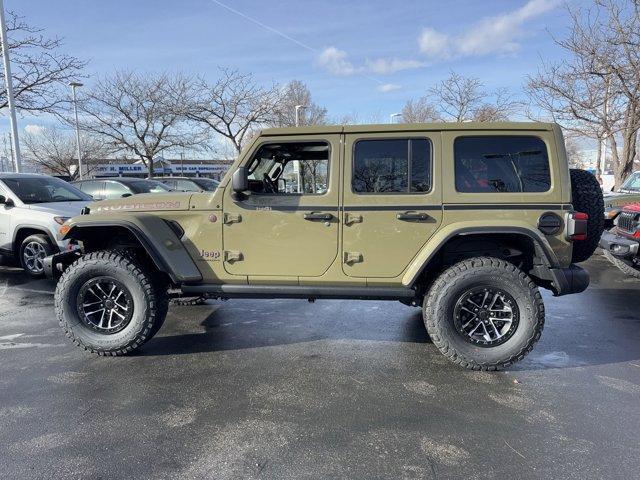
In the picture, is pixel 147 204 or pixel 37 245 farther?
pixel 37 245

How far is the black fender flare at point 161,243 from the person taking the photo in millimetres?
3926

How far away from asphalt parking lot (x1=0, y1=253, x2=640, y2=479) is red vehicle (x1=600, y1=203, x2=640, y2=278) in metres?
1.74

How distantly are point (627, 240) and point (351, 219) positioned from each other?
4917mm

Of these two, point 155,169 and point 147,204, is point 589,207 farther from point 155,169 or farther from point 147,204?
point 155,169

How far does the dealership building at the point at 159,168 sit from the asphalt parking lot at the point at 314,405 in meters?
32.9

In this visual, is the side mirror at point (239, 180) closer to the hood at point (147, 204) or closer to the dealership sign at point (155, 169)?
the hood at point (147, 204)

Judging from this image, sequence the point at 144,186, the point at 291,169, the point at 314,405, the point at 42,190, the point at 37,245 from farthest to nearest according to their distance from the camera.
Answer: the point at 144,186 → the point at 42,190 → the point at 37,245 → the point at 291,169 → the point at 314,405

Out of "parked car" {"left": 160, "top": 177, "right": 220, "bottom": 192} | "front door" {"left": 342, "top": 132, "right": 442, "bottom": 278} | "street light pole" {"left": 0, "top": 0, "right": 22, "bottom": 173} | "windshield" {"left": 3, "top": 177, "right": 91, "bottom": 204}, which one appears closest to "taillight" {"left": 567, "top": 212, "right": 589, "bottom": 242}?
"front door" {"left": 342, "top": 132, "right": 442, "bottom": 278}

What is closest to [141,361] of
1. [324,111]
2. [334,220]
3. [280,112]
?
[334,220]

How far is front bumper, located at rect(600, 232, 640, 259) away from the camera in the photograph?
20.8 feet

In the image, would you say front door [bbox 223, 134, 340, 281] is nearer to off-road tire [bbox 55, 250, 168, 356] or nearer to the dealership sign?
off-road tire [bbox 55, 250, 168, 356]

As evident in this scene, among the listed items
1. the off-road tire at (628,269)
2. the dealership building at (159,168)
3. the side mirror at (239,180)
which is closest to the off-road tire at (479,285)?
the side mirror at (239,180)

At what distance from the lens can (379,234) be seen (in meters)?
3.83

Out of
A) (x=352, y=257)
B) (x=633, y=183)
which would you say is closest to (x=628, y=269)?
(x=633, y=183)
